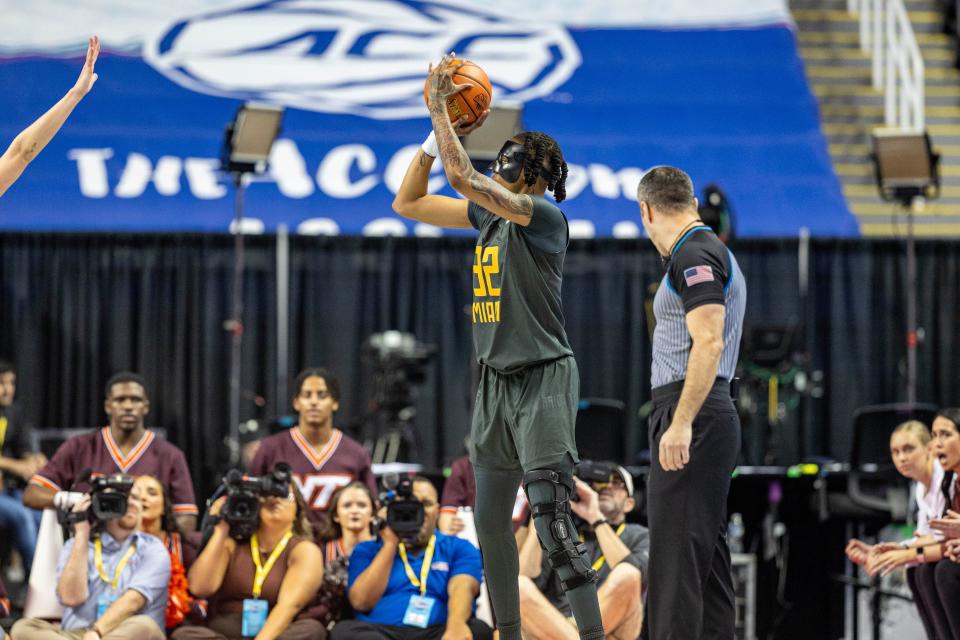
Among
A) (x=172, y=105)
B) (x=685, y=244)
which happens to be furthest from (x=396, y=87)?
(x=685, y=244)

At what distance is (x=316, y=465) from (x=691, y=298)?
341cm

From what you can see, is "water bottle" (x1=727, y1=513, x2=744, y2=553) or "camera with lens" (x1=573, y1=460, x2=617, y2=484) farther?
"water bottle" (x1=727, y1=513, x2=744, y2=553)

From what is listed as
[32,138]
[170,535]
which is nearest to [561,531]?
[32,138]

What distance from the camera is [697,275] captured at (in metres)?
4.15

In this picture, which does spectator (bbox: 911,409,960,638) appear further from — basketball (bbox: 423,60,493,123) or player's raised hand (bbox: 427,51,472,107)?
player's raised hand (bbox: 427,51,472,107)

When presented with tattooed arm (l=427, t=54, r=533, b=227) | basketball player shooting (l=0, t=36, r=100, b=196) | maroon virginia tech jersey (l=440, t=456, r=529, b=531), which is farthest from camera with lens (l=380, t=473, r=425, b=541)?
basketball player shooting (l=0, t=36, r=100, b=196)

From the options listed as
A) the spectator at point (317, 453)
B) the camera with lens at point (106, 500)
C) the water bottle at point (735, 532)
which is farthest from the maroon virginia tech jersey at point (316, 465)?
the water bottle at point (735, 532)

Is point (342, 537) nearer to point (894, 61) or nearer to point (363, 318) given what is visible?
point (363, 318)

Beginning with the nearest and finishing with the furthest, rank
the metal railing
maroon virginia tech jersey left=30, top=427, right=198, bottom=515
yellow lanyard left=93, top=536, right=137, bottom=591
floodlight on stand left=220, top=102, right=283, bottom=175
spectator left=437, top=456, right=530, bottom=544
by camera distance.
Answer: yellow lanyard left=93, top=536, right=137, bottom=591
maroon virginia tech jersey left=30, top=427, right=198, bottom=515
spectator left=437, top=456, right=530, bottom=544
floodlight on stand left=220, top=102, right=283, bottom=175
the metal railing

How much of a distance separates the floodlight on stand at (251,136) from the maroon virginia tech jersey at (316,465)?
2448 mm

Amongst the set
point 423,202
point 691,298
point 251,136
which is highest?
point 251,136

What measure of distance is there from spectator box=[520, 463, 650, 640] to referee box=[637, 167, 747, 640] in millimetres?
1391

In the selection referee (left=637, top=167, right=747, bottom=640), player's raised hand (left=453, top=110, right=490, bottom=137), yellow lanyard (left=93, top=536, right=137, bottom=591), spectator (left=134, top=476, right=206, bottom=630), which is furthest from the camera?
spectator (left=134, top=476, right=206, bottom=630)

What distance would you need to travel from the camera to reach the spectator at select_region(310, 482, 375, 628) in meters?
6.24
